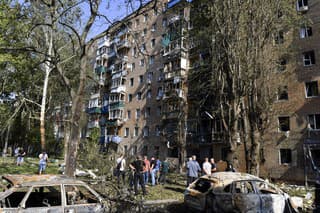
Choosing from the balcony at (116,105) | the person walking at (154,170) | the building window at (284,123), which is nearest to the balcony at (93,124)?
the balcony at (116,105)

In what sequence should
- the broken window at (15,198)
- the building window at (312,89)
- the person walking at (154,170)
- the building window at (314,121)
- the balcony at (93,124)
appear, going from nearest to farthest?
the broken window at (15,198), the person walking at (154,170), the building window at (314,121), the building window at (312,89), the balcony at (93,124)

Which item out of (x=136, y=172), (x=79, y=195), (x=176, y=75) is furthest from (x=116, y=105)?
(x=79, y=195)

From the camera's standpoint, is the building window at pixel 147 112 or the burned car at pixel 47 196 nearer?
the burned car at pixel 47 196

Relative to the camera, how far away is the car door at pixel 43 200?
20.9 ft

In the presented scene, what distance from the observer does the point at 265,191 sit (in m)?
10.4

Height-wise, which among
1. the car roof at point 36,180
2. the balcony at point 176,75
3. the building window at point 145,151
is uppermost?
the balcony at point 176,75

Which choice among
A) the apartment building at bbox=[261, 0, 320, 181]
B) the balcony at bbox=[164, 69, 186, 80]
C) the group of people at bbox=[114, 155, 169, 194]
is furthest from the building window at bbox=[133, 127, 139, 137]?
the group of people at bbox=[114, 155, 169, 194]

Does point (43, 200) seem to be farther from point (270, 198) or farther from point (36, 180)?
point (270, 198)

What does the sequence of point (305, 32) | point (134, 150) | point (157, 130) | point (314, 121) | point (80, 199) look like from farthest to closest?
point (134, 150) < point (157, 130) < point (305, 32) < point (314, 121) < point (80, 199)

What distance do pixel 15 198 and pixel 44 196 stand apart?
69cm

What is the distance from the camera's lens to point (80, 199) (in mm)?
7391

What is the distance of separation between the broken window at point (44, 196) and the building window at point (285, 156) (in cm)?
2226

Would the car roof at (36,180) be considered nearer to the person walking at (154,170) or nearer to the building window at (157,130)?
Result: the person walking at (154,170)

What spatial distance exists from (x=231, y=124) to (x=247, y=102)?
210 cm
